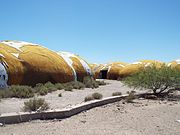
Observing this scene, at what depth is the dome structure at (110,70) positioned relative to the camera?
49781mm

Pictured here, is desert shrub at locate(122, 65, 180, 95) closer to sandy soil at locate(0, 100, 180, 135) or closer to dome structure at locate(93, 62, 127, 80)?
sandy soil at locate(0, 100, 180, 135)

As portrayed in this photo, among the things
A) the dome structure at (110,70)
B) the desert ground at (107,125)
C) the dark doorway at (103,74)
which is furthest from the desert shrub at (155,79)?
the dark doorway at (103,74)

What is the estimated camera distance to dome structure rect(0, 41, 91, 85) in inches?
854

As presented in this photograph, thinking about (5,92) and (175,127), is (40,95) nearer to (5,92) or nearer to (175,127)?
(5,92)

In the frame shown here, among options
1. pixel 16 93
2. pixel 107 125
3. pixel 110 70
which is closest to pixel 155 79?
pixel 16 93

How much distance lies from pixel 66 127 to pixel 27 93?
9.44 m

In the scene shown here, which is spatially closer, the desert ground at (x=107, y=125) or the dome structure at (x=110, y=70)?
the desert ground at (x=107, y=125)

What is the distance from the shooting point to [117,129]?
364 inches

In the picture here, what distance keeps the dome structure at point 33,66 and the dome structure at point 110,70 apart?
19326 mm

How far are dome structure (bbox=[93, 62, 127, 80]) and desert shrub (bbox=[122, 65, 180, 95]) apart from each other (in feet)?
90.6

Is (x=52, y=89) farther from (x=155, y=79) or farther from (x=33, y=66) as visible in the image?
(x=155, y=79)

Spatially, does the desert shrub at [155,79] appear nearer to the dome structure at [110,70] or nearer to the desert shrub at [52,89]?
the desert shrub at [52,89]

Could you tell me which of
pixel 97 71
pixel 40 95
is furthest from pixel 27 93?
pixel 97 71

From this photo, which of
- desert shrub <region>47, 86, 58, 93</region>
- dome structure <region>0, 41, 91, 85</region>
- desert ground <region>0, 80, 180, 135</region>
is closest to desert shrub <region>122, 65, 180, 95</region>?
desert shrub <region>47, 86, 58, 93</region>
